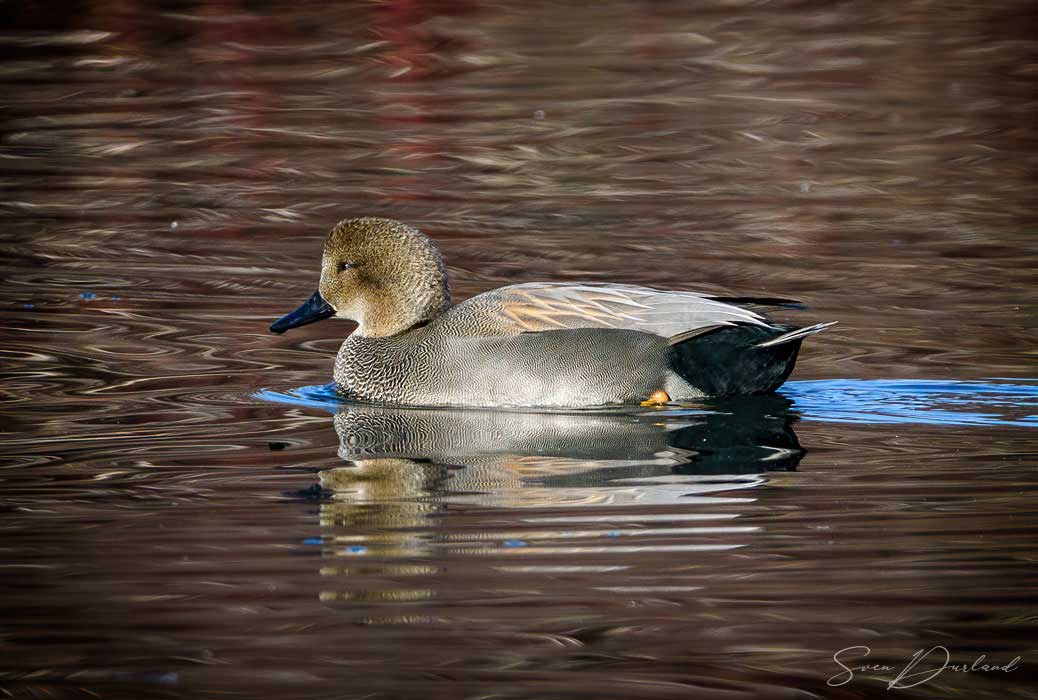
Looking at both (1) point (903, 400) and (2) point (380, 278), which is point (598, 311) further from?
(1) point (903, 400)

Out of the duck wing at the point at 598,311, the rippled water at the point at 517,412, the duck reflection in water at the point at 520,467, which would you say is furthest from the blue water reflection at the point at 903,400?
the duck wing at the point at 598,311

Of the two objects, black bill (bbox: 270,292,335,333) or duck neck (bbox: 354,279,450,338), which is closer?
duck neck (bbox: 354,279,450,338)

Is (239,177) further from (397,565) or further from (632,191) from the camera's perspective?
(397,565)

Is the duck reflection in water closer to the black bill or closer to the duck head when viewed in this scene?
the duck head

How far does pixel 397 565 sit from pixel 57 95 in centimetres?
1310

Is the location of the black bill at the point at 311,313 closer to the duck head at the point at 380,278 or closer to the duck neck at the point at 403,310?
the duck head at the point at 380,278

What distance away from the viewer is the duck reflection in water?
5234 mm

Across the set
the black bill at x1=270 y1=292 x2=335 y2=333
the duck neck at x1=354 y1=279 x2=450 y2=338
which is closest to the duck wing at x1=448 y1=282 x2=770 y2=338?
the duck neck at x1=354 y1=279 x2=450 y2=338

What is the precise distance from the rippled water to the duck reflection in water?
0.02 metres

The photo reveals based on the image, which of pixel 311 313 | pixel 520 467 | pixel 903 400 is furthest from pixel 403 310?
pixel 903 400

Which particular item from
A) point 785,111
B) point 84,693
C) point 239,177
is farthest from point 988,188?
point 84,693

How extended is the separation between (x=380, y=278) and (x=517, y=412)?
1.13 m

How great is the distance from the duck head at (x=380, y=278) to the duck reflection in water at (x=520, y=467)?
0.59 meters

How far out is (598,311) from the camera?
7531 mm
